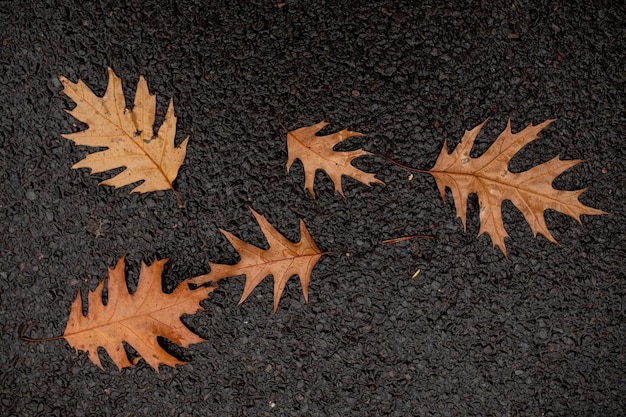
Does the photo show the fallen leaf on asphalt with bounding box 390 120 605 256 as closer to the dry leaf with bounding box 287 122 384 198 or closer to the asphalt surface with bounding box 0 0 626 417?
the asphalt surface with bounding box 0 0 626 417

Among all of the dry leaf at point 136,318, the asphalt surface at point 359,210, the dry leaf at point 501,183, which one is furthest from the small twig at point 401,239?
the dry leaf at point 136,318

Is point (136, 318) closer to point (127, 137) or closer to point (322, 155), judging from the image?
point (127, 137)

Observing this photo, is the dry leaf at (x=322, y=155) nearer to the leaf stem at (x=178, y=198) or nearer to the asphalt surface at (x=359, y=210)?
the asphalt surface at (x=359, y=210)

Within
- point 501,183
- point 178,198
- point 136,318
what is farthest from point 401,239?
point 136,318

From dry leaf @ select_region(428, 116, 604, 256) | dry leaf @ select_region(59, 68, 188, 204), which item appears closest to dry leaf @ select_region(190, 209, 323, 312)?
dry leaf @ select_region(59, 68, 188, 204)

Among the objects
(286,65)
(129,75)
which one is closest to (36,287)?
(129,75)

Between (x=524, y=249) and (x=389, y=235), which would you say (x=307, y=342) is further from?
(x=524, y=249)
